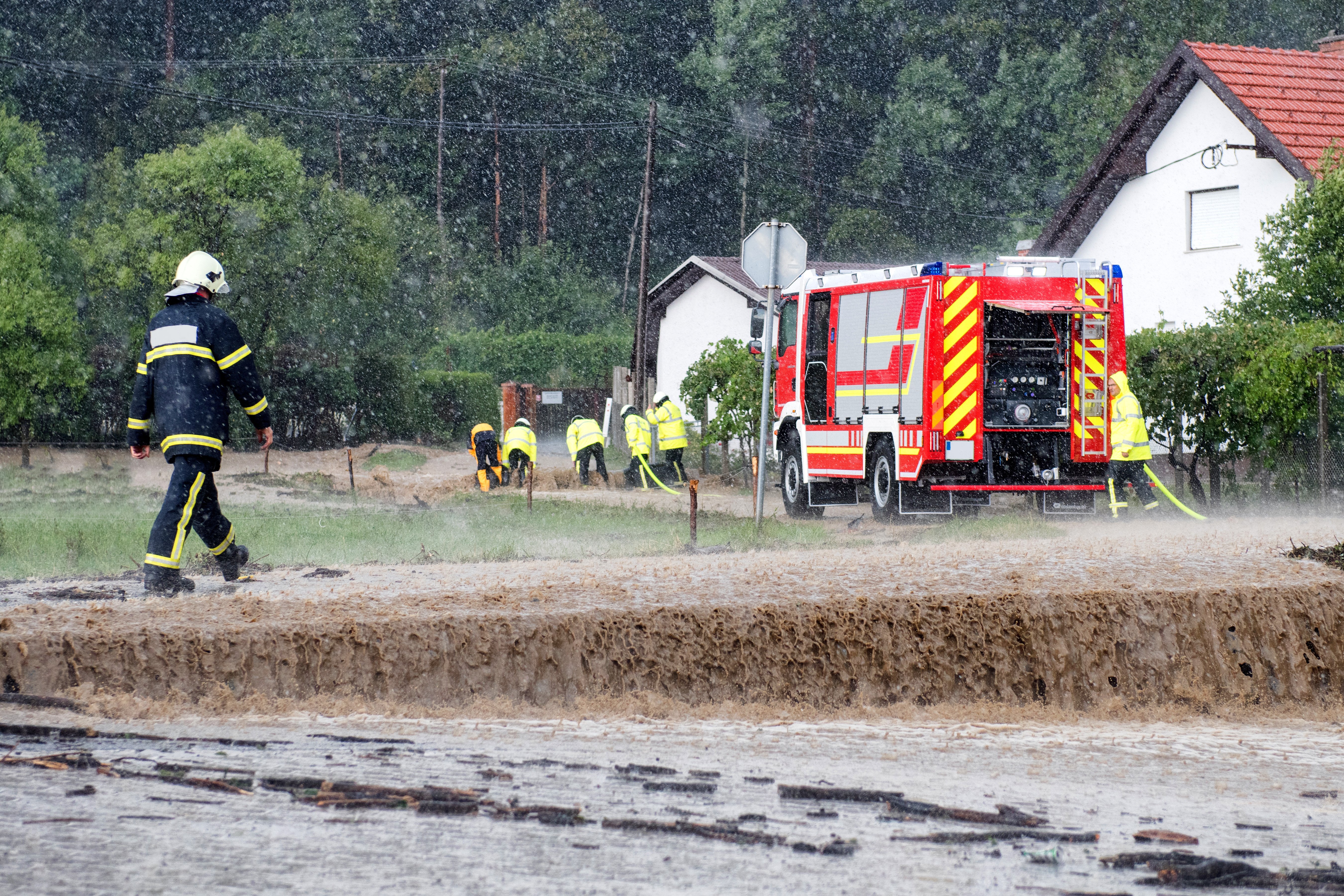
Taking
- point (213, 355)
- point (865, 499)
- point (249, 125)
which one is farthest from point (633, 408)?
point (249, 125)

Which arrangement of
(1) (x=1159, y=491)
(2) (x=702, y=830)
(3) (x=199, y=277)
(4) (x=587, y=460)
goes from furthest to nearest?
(4) (x=587, y=460) → (1) (x=1159, y=491) → (3) (x=199, y=277) → (2) (x=702, y=830)

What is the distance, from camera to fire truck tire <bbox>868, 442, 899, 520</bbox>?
15156mm

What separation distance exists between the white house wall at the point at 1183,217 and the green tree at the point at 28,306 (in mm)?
19731

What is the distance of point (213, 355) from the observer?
312 inches

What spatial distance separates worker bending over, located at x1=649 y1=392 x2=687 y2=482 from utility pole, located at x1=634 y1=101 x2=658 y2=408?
12489mm

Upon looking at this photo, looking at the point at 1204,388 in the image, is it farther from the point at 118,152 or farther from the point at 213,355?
the point at 118,152

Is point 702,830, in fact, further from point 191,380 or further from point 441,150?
point 441,150

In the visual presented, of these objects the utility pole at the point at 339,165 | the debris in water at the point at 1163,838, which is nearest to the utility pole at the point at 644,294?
the utility pole at the point at 339,165

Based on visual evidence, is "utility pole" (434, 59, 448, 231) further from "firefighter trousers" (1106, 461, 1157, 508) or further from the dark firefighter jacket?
the dark firefighter jacket

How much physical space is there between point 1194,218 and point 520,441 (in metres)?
11.7

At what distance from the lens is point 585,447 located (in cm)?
2247

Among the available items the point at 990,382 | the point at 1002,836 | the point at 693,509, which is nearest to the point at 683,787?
the point at 1002,836

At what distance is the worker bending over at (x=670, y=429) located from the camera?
2231 centimetres

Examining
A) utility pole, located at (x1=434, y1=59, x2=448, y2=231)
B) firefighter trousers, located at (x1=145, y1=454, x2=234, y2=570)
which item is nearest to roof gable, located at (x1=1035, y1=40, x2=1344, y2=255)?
firefighter trousers, located at (x1=145, y1=454, x2=234, y2=570)
